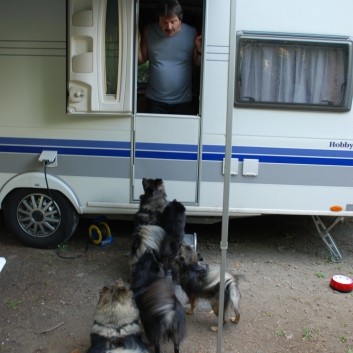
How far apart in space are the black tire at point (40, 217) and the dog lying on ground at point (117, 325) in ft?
7.07

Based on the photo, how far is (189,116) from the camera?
16.3 ft

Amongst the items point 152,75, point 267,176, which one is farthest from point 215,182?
point 152,75

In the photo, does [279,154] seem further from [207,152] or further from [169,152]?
[169,152]

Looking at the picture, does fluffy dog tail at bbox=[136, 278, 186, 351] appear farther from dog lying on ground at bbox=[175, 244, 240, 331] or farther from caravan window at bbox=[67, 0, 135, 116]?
caravan window at bbox=[67, 0, 135, 116]

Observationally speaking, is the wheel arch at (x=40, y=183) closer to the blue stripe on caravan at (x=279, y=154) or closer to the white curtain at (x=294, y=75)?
the blue stripe on caravan at (x=279, y=154)

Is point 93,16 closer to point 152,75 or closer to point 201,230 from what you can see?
point 152,75

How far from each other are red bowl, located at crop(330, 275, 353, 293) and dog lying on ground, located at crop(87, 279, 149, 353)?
2344 millimetres

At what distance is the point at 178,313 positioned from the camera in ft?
11.2

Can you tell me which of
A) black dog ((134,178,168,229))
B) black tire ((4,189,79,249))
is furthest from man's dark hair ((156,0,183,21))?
black tire ((4,189,79,249))

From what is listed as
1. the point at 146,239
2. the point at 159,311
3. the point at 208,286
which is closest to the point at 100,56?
the point at 146,239

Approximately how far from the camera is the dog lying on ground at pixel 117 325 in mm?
3112

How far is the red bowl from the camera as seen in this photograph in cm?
470

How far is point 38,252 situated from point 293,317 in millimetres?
2843

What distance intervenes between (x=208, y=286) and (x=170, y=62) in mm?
2432
